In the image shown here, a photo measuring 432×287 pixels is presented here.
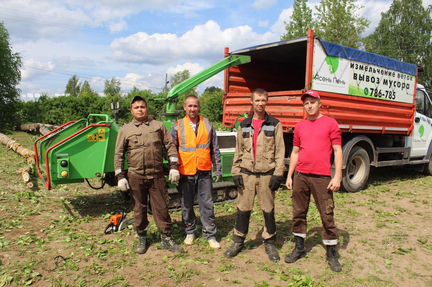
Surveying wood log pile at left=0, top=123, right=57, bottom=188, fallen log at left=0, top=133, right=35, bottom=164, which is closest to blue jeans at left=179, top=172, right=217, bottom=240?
wood log pile at left=0, top=123, right=57, bottom=188

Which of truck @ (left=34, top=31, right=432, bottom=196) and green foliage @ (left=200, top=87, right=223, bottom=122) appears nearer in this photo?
truck @ (left=34, top=31, right=432, bottom=196)

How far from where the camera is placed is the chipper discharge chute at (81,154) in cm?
512

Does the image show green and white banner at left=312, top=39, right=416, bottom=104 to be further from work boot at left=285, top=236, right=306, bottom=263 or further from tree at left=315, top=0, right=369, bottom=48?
tree at left=315, top=0, right=369, bottom=48

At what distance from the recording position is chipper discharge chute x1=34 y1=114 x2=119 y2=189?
5121mm

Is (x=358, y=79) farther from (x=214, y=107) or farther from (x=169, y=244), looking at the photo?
(x=214, y=107)

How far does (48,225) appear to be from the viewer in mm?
5438

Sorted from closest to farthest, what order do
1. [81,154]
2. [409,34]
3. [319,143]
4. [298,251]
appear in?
[319,143]
[298,251]
[81,154]
[409,34]

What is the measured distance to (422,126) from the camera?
9172 millimetres

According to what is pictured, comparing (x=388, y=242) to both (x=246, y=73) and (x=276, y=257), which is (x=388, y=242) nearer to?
(x=276, y=257)

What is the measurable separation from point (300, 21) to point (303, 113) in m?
17.4

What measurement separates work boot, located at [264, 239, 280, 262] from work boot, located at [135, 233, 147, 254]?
145 cm

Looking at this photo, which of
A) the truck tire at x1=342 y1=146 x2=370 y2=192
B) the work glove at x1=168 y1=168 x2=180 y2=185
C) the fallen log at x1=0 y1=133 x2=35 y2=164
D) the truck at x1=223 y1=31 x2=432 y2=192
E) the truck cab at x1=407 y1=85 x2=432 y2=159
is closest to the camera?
the work glove at x1=168 y1=168 x2=180 y2=185

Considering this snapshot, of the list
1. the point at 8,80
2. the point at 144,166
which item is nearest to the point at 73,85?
the point at 8,80

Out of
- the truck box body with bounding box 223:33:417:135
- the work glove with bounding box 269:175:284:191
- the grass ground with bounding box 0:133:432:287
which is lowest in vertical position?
the grass ground with bounding box 0:133:432:287
